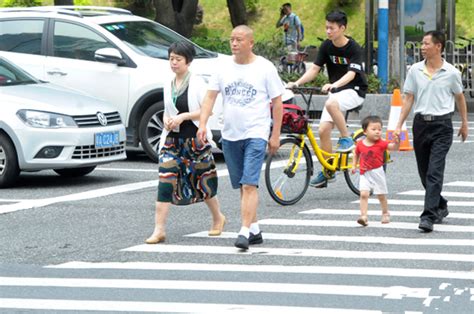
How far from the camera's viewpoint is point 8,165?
13641mm

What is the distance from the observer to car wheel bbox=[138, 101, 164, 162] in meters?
15.8

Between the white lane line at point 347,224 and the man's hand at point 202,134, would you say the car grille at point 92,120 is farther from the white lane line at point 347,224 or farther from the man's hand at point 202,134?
the man's hand at point 202,134

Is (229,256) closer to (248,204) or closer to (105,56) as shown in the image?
(248,204)

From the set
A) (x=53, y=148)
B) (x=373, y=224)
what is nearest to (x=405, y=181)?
(x=373, y=224)

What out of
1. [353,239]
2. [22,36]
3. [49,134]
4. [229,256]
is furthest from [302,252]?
[22,36]

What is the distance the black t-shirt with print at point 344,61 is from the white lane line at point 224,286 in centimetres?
470

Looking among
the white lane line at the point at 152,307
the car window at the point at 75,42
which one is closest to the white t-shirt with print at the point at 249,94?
the white lane line at the point at 152,307

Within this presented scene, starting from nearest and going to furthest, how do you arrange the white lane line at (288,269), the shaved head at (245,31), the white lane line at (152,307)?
the white lane line at (152,307) < the white lane line at (288,269) < the shaved head at (245,31)

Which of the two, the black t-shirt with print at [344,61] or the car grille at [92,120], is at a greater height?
the black t-shirt with print at [344,61]

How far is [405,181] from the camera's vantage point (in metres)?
14.0

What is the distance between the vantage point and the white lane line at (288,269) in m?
8.85

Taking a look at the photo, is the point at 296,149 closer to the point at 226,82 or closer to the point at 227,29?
the point at 226,82

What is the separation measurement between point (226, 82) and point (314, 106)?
1131cm

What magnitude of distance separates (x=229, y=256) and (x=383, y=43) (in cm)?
1349
